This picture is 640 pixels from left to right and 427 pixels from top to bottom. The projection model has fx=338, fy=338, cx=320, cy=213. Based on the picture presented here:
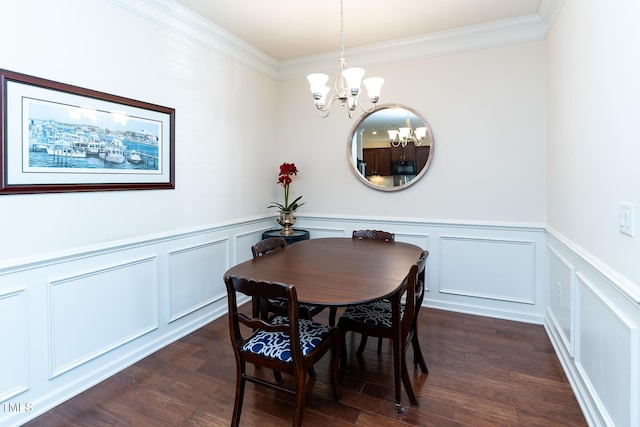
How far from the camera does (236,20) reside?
302 centimetres

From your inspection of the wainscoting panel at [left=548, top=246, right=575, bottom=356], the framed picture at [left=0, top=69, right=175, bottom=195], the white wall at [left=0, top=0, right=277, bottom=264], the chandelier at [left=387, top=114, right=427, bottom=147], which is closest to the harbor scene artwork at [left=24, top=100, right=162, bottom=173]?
the framed picture at [left=0, top=69, right=175, bottom=195]

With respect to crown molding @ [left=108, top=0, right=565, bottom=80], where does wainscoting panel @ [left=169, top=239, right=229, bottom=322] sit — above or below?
below

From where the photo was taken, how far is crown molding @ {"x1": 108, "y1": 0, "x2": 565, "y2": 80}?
104 inches

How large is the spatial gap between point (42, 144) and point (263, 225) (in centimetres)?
232

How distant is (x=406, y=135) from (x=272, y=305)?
2.26m

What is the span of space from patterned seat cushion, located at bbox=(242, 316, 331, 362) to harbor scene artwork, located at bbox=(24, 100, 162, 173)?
1.55 m

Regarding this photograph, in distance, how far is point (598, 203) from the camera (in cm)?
176

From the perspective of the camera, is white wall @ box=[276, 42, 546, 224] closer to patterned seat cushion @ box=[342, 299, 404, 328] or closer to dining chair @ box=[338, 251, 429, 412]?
dining chair @ box=[338, 251, 429, 412]

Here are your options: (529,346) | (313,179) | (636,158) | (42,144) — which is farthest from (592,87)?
(42,144)

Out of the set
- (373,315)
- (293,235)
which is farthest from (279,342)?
(293,235)

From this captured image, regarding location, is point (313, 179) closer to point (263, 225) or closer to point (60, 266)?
point (263, 225)

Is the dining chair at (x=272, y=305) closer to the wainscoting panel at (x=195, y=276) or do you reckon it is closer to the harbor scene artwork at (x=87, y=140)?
the wainscoting panel at (x=195, y=276)

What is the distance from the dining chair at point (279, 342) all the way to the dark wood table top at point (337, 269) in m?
0.15

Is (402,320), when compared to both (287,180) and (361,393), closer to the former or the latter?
(361,393)
